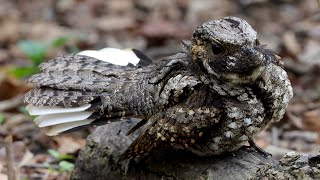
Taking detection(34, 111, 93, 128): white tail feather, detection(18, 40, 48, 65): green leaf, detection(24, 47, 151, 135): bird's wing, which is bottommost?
detection(34, 111, 93, 128): white tail feather

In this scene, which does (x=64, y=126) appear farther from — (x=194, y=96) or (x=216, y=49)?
(x=216, y=49)

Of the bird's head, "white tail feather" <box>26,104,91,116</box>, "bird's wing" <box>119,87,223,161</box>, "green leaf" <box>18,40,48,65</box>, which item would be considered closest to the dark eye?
the bird's head

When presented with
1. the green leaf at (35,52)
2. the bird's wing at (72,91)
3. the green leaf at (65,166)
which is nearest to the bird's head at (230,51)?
the bird's wing at (72,91)

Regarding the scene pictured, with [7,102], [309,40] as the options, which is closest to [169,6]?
[309,40]

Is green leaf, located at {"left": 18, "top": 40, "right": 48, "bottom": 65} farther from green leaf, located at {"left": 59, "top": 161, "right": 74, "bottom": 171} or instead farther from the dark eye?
the dark eye

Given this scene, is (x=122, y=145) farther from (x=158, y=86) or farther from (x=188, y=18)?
(x=188, y=18)

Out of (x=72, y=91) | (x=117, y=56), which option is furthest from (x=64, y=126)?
(x=117, y=56)

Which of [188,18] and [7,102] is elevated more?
[188,18]
